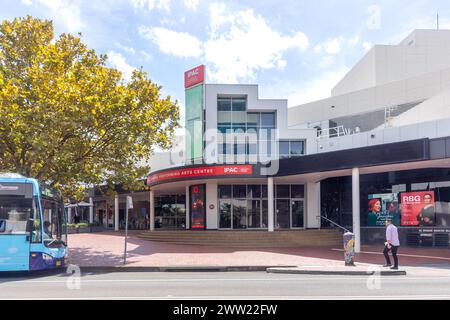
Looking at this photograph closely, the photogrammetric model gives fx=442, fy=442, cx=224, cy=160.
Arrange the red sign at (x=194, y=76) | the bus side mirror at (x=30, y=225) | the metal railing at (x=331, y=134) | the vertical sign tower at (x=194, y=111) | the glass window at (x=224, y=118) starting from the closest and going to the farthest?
the bus side mirror at (x=30, y=225) → the metal railing at (x=331, y=134) → the glass window at (x=224, y=118) → the vertical sign tower at (x=194, y=111) → the red sign at (x=194, y=76)

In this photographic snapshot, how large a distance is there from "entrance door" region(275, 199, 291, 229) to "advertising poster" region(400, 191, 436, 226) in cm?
741

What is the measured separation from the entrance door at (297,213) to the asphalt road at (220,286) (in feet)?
48.5

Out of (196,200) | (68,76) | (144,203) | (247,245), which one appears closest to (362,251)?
(247,245)

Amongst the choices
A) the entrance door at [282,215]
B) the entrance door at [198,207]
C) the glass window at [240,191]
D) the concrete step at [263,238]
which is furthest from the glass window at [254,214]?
the concrete step at [263,238]

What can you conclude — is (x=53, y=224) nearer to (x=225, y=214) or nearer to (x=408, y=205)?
(x=225, y=214)

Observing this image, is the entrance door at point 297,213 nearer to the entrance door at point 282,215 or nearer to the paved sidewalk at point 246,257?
the entrance door at point 282,215

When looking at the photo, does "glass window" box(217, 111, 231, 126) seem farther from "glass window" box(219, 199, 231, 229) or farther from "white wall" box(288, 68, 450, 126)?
"white wall" box(288, 68, 450, 126)

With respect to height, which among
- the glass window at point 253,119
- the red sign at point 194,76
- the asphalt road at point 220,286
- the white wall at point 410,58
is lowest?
the asphalt road at point 220,286

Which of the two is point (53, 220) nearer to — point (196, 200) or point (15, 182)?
point (15, 182)

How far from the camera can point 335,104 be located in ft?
127

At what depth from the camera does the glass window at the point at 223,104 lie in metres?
35.4

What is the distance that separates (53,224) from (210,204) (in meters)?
14.2

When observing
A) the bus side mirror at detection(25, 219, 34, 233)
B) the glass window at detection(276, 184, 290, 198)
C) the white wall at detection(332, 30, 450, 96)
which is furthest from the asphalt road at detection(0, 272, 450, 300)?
the white wall at detection(332, 30, 450, 96)

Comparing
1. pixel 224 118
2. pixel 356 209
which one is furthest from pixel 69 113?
pixel 224 118
